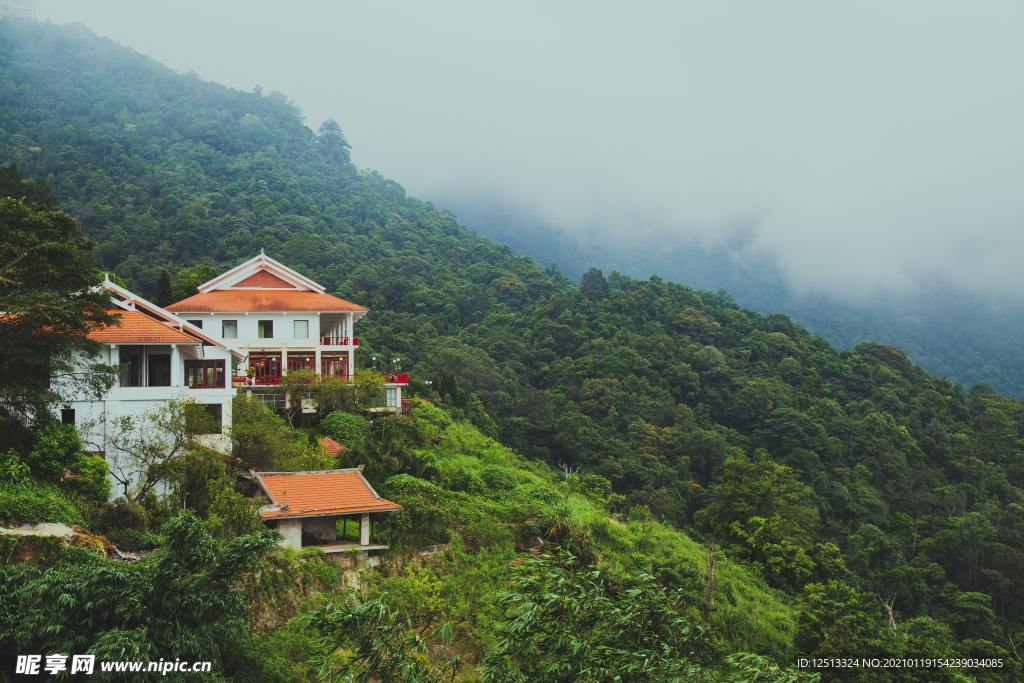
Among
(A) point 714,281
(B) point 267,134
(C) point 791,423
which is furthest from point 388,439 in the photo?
(A) point 714,281

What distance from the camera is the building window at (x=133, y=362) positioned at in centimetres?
2133

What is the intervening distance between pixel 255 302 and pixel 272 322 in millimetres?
996

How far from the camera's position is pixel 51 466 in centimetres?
1773

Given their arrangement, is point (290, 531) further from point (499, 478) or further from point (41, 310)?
point (499, 478)

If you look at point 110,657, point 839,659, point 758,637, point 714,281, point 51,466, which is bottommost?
point 758,637

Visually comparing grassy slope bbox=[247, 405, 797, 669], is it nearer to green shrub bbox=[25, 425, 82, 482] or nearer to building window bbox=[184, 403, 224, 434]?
building window bbox=[184, 403, 224, 434]

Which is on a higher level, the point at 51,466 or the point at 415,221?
the point at 415,221

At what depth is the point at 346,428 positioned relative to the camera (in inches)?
1053

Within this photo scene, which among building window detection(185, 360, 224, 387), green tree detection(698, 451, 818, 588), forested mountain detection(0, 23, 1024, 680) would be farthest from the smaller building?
green tree detection(698, 451, 818, 588)

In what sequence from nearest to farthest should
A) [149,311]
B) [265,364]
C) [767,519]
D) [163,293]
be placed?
[149,311]
[265,364]
[163,293]
[767,519]

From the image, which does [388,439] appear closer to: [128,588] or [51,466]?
[51,466]

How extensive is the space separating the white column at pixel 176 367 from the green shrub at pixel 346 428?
5.94 m

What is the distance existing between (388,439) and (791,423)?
3321 centimetres

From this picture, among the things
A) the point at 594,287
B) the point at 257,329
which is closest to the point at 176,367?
the point at 257,329
